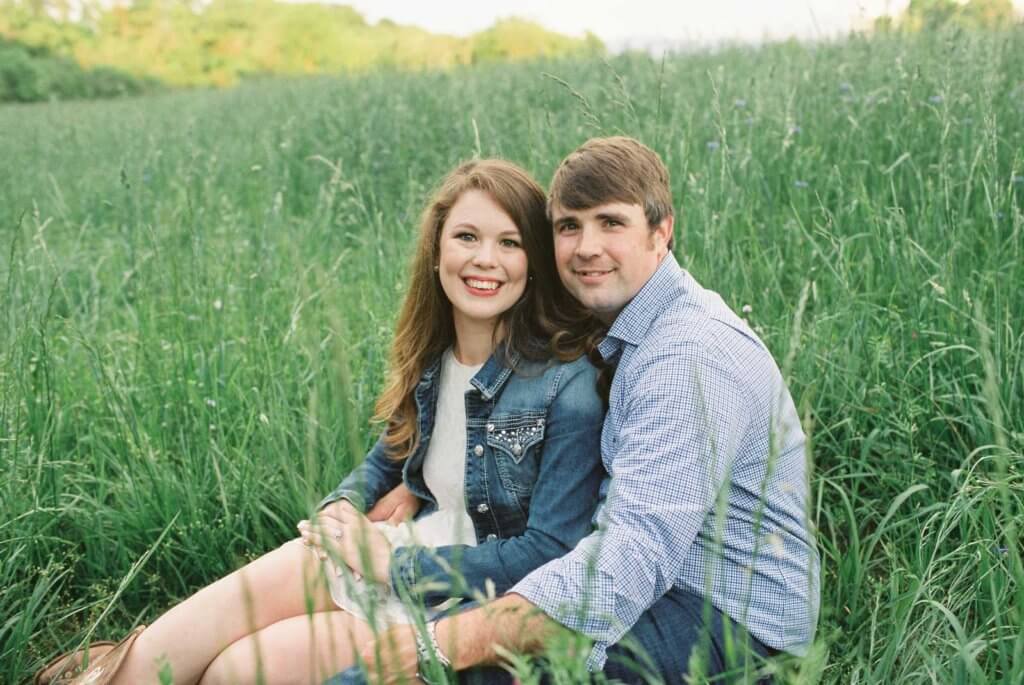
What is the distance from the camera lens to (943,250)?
8.88 ft

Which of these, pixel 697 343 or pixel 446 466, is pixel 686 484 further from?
pixel 446 466

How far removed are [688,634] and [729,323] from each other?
0.56 meters

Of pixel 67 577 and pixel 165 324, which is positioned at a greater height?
pixel 165 324

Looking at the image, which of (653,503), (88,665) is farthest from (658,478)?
(88,665)

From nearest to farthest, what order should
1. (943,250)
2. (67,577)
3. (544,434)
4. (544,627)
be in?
(544,627), (544,434), (67,577), (943,250)

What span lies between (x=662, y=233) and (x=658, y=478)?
56 centimetres

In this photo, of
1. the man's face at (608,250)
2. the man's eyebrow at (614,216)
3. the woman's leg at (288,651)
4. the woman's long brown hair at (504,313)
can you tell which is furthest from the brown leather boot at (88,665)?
the man's eyebrow at (614,216)

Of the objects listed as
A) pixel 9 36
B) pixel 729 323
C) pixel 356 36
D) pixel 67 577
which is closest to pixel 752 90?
pixel 729 323

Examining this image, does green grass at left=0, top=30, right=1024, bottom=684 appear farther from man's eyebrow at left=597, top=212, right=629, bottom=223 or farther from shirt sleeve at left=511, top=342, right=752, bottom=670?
man's eyebrow at left=597, top=212, right=629, bottom=223

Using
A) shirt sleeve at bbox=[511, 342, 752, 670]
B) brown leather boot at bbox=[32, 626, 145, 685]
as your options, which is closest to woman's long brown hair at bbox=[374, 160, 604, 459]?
shirt sleeve at bbox=[511, 342, 752, 670]

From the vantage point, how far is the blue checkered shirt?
1537 millimetres

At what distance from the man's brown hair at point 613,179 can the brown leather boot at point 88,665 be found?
1246 mm

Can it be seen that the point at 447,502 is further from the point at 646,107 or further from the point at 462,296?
the point at 646,107

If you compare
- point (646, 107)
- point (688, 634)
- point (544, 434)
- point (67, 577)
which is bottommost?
point (67, 577)
